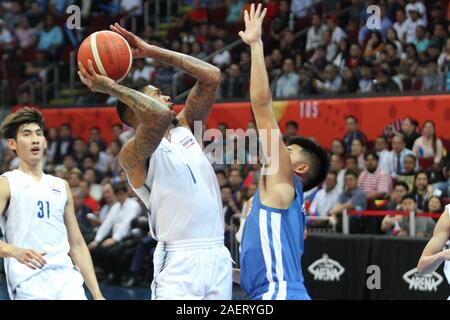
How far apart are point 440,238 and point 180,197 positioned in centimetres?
168

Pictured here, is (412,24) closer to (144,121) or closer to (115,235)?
(115,235)

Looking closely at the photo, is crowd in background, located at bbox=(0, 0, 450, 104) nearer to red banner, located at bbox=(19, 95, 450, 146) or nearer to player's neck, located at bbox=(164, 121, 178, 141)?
red banner, located at bbox=(19, 95, 450, 146)

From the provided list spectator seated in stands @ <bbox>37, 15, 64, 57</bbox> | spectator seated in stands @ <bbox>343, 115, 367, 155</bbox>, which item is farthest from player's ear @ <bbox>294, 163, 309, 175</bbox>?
spectator seated in stands @ <bbox>37, 15, 64, 57</bbox>

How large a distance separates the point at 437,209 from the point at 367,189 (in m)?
1.64

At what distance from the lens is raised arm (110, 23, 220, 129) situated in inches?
244

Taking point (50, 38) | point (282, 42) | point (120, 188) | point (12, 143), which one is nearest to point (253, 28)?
point (12, 143)

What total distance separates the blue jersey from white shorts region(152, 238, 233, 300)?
0.61 meters

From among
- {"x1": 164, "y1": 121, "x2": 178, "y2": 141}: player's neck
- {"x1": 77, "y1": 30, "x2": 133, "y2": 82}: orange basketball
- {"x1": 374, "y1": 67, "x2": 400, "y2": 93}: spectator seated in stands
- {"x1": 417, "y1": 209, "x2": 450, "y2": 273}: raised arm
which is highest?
{"x1": 374, "y1": 67, "x2": 400, "y2": 93}: spectator seated in stands

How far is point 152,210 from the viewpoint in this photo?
591cm

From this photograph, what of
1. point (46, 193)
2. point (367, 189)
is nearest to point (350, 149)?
point (367, 189)

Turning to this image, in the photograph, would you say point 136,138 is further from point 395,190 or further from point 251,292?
point 395,190

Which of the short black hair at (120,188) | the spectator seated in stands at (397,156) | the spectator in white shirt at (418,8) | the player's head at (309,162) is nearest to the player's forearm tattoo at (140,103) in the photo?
the player's head at (309,162)

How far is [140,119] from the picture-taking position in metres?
5.75

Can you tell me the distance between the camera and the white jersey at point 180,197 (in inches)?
229
